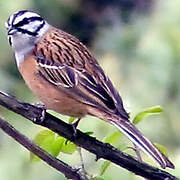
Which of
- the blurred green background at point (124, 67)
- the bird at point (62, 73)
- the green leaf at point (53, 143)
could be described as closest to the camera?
the green leaf at point (53, 143)

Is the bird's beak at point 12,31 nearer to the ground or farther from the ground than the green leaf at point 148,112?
farther from the ground

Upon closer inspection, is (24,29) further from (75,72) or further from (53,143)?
(53,143)

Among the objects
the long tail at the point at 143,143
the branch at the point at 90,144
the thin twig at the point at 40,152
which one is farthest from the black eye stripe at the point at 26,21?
the thin twig at the point at 40,152

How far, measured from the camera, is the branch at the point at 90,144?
138 centimetres

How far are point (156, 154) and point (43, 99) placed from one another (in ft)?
1.96

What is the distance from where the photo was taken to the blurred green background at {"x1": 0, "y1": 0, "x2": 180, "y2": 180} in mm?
4199

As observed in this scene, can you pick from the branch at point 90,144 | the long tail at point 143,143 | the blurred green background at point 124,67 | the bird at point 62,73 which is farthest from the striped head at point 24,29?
the blurred green background at point 124,67

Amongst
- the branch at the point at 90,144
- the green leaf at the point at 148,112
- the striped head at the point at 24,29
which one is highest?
the striped head at the point at 24,29

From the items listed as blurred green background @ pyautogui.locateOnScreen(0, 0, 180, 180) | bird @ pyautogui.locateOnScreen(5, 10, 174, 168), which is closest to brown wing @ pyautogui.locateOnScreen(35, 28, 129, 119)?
bird @ pyautogui.locateOnScreen(5, 10, 174, 168)

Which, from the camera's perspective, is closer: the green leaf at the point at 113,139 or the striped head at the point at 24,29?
the green leaf at the point at 113,139

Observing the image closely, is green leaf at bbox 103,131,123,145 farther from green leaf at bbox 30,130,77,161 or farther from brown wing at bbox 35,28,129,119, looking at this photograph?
brown wing at bbox 35,28,129,119

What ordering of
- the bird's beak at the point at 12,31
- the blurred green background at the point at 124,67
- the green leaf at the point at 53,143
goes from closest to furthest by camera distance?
the green leaf at the point at 53,143 → the bird's beak at the point at 12,31 → the blurred green background at the point at 124,67

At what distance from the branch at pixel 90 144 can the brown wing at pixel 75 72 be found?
381mm

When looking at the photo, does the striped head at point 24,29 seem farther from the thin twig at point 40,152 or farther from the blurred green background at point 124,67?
the blurred green background at point 124,67
